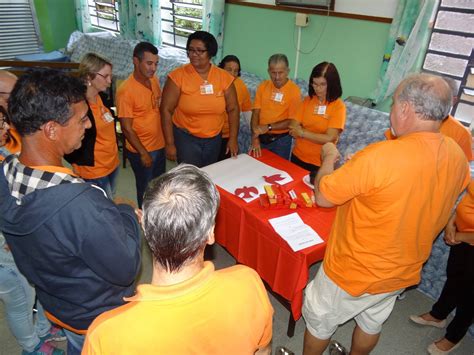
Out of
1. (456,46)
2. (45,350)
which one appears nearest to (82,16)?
(456,46)

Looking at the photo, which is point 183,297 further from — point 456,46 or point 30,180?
point 456,46

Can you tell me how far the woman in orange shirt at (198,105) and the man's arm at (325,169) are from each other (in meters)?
1.21

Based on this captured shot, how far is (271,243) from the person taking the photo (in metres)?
1.89

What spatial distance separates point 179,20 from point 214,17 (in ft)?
4.17

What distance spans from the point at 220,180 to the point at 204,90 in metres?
0.72

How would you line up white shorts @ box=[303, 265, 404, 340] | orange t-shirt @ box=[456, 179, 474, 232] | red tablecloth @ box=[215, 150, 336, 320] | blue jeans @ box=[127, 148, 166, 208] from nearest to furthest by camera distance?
1. white shorts @ box=[303, 265, 404, 340]
2. orange t-shirt @ box=[456, 179, 474, 232]
3. red tablecloth @ box=[215, 150, 336, 320]
4. blue jeans @ box=[127, 148, 166, 208]

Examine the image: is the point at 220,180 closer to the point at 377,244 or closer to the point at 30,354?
the point at 377,244

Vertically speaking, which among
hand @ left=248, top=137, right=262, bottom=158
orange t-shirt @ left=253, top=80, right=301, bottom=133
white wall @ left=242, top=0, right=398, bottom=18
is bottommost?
hand @ left=248, top=137, right=262, bottom=158

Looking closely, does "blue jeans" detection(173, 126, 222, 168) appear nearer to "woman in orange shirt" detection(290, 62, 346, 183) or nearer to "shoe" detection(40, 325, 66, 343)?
"woman in orange shirt" detection(290, 62, 346, 183)

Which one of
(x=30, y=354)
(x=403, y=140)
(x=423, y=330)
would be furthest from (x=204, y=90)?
(x=423, y=330)

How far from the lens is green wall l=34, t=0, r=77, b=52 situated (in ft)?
22.1

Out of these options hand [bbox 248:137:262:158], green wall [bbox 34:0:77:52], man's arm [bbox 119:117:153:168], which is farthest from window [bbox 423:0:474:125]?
green wall [bbox 34:0:77:52]

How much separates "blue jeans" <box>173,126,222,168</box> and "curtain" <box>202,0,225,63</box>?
2576mm

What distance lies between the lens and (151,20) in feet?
18.3
